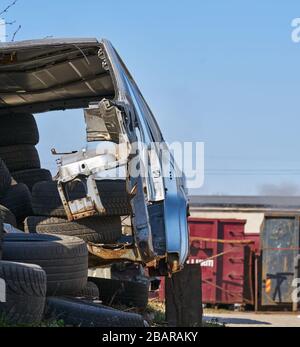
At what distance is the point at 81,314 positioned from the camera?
664cm

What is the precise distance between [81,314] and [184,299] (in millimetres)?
2650

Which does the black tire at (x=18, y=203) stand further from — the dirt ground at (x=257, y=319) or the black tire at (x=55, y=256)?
the dirt ground at (x=257, y=319)

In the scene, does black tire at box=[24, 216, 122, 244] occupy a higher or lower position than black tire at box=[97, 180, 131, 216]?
lower

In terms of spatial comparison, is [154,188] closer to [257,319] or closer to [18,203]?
[18,203]

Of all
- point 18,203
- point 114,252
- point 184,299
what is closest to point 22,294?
point 114,252

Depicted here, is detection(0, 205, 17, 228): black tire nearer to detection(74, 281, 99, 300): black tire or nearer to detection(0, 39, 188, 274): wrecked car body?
detection(0, 39, 188, 274): wrecked car body

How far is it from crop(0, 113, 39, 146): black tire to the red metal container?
428 inches

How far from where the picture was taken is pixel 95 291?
831 cm

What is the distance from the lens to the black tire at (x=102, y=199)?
8398mm

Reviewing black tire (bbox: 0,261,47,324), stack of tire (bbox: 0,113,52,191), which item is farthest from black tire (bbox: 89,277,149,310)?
black tire (bbox: 0,261,47,324)

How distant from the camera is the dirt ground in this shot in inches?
657
